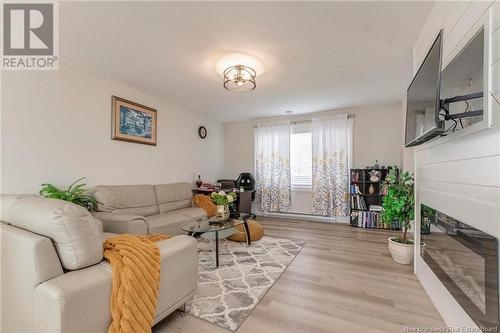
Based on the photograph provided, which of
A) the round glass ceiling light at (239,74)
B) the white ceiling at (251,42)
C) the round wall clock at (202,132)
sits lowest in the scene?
the round wall clock at (202,132)

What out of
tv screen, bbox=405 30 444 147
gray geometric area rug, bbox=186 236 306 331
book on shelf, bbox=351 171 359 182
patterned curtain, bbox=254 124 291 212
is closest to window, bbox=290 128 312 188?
patterned curtain, bbox=254 124 291 212

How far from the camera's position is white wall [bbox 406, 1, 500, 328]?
1027 mm

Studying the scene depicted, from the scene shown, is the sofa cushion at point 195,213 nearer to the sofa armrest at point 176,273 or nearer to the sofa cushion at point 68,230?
the sofa armrest at point 176,273

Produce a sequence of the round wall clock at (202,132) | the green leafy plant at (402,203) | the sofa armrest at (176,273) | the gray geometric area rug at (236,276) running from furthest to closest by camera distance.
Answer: the round wall clock at (202,132), the green leafy plant at (402,203), the gray geometric area rug at (236,276), the sofa armrest at (176,273)

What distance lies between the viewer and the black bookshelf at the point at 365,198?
4.22 m

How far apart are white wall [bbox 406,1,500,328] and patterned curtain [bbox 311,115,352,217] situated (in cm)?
A: 250

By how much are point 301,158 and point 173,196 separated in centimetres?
292

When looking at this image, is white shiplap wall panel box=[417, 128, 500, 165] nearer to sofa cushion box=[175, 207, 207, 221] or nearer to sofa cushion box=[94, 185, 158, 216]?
sofa cushion box=[175, 207, 207, 221]

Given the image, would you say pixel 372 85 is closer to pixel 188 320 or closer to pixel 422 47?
pixel 422 47

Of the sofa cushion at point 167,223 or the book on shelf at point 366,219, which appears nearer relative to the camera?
the sofa cushion at point 167,223

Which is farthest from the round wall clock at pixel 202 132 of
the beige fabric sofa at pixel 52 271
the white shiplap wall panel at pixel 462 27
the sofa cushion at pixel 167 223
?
A: the white shiplap wall panel at pixel 462 27

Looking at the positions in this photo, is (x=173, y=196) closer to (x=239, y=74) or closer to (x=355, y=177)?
(x=239, y=74)

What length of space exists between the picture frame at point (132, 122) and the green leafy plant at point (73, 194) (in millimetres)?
846

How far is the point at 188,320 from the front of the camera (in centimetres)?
166
